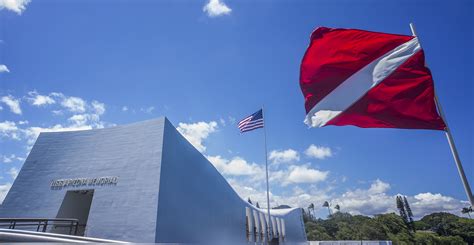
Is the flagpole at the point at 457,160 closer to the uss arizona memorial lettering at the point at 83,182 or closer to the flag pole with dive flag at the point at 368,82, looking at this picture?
the flag pole with dive flag at the point at 368,82

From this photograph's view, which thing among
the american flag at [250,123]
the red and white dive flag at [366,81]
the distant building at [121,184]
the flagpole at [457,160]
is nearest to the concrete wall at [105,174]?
the distant building at [121,184]

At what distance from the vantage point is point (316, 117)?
5.81 meters

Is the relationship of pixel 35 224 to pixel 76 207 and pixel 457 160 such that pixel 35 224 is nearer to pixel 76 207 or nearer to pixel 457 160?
pixel 76 207

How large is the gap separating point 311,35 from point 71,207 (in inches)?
517

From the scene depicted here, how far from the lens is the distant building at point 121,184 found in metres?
10.8

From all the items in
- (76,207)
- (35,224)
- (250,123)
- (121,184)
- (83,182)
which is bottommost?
(35,224)

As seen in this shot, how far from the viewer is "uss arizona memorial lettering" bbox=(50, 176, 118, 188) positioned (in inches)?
469

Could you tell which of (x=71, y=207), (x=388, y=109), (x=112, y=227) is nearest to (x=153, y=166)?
(x=112, y=227)

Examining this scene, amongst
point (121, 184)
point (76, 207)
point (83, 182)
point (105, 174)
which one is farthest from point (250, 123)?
point (76, 207)

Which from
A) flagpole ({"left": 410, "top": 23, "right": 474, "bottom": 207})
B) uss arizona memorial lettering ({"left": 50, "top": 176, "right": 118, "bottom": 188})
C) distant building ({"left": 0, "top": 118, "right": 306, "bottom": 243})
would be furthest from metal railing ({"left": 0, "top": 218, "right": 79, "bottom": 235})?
flagpole ({"left": 410, "top": 23, "right": 474, "bottom": 207})

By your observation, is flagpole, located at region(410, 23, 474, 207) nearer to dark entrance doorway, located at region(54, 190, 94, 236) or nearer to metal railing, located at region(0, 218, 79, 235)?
metal railing, located at region(0, 218, 79, 235)

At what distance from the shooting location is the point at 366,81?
5422mm

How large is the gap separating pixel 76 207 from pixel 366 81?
1398cm

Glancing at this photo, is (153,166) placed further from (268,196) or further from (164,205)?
(268,196)
